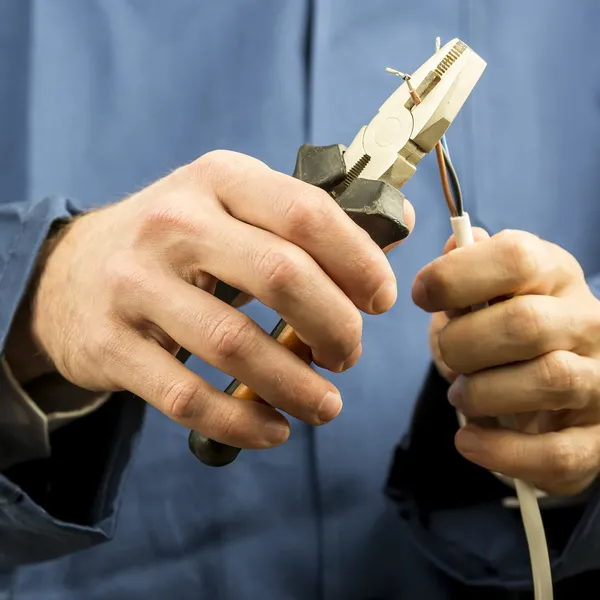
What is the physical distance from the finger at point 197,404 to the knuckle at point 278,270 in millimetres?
65

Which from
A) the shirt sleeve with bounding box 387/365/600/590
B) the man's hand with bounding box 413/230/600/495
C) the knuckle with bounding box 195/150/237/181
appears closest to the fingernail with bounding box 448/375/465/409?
the man's hand with bounding box 413/230/600/495

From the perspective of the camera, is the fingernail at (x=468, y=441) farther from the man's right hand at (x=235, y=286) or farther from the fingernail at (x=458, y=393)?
the man's right hand at (x=235, y=286)

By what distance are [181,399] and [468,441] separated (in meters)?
0.21

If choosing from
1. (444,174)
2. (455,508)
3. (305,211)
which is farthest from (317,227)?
(455,508)

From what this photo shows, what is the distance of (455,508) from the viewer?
54 centimetres

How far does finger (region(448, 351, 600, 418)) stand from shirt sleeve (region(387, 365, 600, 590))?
0.43ft

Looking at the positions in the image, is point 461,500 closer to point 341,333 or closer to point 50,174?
point 341,333

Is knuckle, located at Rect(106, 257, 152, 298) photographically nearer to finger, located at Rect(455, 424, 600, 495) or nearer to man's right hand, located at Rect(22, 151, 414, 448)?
man's right hand, located at Rect(22, 151, 414, 448)

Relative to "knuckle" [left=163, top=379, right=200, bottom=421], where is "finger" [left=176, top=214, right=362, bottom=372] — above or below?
above

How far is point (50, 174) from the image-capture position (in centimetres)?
65

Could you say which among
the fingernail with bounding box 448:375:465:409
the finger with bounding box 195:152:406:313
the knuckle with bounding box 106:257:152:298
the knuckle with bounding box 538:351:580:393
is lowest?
the fingernail with bounding box 448:375:465:409

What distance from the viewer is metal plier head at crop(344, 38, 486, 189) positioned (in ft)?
1.01

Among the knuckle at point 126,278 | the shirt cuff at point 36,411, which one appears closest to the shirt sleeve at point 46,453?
the shirt cuff at point 36,411

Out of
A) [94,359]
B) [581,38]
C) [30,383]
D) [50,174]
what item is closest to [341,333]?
[94,359]
